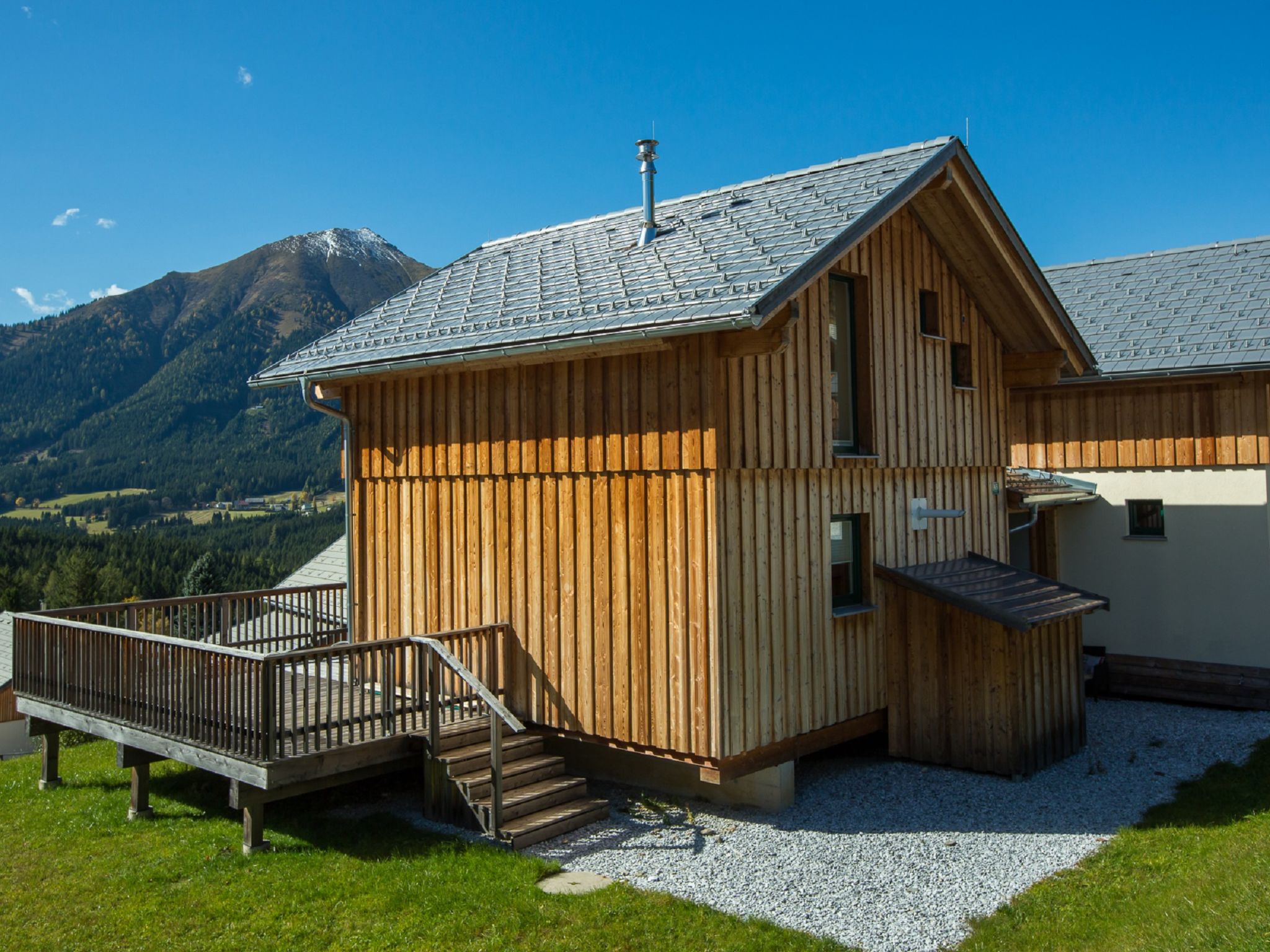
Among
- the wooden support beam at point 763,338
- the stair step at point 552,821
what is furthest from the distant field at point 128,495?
the wooden support beam at point 763,338

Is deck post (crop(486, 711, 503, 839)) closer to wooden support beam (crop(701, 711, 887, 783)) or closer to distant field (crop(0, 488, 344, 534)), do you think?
wooden support beam (crop(701, 711, 887, 783))

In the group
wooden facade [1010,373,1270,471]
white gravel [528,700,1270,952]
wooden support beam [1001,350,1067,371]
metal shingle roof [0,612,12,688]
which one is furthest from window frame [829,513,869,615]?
metal shingle roof [0,612,12,688]

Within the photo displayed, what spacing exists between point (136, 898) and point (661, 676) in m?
4.95

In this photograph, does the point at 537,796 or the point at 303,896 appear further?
the point at 537,796

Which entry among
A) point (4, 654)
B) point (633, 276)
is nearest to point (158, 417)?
point (4, 654)

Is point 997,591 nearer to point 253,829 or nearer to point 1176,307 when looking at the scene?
point 1176,307

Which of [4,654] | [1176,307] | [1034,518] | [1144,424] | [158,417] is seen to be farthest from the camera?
[158,417]

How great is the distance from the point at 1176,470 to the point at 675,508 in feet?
32.5

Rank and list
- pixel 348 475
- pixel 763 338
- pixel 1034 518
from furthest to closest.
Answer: pixel 1034 518
pixel 348 475
pixel 763 338

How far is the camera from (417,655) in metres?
10.8

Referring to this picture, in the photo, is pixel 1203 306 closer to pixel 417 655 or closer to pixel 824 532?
pixel 824 532

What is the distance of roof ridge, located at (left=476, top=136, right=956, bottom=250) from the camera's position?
38.7 feet

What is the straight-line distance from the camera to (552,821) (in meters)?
9.67

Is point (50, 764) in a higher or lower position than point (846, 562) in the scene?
lower
